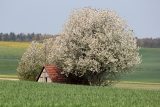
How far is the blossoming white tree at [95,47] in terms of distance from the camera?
59.6 meters

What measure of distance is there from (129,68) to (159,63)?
60.1 m

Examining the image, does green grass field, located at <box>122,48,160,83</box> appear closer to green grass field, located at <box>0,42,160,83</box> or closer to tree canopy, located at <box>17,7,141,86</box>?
green grass field, located at <box>0,42,160,83</box>

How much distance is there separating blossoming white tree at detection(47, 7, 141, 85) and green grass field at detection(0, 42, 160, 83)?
33943mm

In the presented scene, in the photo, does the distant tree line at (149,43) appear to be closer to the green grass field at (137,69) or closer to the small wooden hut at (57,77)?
the green grass field at (137,69)

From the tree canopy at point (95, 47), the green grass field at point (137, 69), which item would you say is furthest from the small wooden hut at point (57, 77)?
the green grass field at point (137, 69)

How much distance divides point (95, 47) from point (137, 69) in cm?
5245

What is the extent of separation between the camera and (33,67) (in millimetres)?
76250

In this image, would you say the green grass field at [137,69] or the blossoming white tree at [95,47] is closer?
the blossoming white tree at [95,47]

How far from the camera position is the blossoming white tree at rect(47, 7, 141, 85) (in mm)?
59562

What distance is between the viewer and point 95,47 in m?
59.6

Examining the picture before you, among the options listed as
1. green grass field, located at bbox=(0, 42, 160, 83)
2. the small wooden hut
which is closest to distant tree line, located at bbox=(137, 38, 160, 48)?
green grass field, located at bbox=(0, 42, 160, 83)

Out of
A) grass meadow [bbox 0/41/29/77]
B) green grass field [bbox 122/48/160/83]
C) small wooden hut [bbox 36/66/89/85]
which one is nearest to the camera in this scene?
small wooden hut [bbox 36/66/89/85]

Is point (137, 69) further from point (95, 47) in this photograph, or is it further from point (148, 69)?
point (95, 47)

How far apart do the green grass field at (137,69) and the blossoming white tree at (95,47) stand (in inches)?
1336
